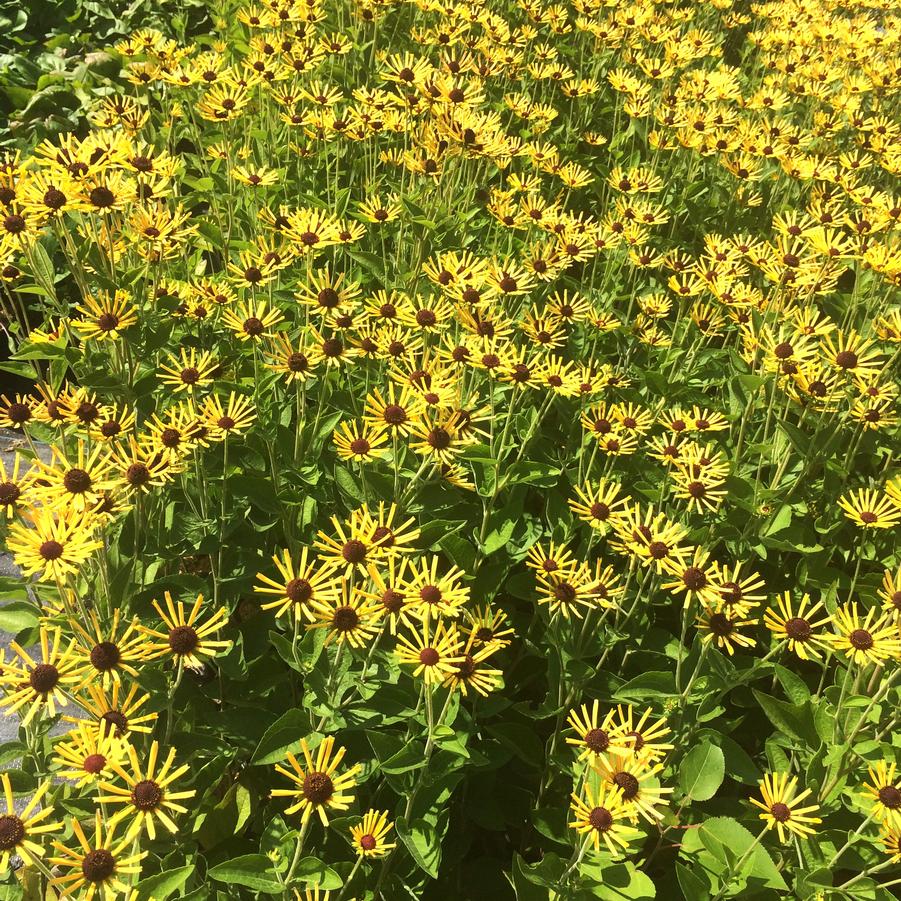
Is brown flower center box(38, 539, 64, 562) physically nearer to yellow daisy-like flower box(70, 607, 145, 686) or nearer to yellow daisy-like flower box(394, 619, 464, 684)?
yellow daisy-like flower box(70, 607, 145, 686)

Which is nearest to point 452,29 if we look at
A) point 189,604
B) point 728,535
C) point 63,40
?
point 63,40

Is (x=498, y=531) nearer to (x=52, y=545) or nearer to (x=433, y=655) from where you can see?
(x=433, y=655)

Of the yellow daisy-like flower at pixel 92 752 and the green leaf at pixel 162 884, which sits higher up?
the yellow daisy-like flower at pixel 92 752

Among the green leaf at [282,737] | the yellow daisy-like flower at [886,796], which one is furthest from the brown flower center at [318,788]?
the yellow daisy-like flower at [886,796]

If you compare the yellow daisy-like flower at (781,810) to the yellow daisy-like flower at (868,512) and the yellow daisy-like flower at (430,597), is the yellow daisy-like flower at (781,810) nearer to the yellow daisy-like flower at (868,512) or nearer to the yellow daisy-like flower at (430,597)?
the yellow daisy-like flower at (430,597)

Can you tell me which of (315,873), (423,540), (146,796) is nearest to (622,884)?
(315,873)

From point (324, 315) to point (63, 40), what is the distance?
4889 millimetres

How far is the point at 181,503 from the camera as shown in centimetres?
271

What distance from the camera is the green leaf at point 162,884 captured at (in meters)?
1.85

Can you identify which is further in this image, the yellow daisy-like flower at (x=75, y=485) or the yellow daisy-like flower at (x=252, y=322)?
the yellow daisy-like flower at (x=252, y=322)

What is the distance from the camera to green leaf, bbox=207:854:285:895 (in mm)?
1938

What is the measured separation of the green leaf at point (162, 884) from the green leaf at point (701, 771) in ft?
4.73

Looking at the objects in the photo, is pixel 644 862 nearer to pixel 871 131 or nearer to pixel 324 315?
pixel 324 315

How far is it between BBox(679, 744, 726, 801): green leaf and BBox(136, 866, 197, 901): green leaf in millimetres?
1443
